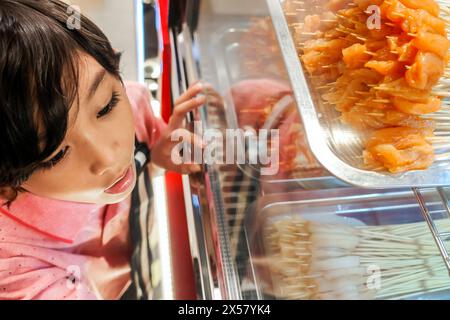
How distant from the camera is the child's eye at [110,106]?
0.91 m

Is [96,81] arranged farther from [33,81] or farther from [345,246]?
[345,246]

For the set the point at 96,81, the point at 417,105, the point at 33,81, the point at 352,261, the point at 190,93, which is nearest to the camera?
the point at 33,81

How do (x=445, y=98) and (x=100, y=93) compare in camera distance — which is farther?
(x=445, y=98)

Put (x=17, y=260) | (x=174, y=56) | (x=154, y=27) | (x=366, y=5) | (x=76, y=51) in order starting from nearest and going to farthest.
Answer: (x=76, y=51) → (x=17, y=260) → (x=366, y=5) → (x=154, y=27) → (x=174, y=56)

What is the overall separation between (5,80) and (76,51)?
17cm

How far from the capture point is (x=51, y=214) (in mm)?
979

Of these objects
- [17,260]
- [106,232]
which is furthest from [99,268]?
[17,260]

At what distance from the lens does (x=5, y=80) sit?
2.42ft

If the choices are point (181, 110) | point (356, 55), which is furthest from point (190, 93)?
point (356, 55)

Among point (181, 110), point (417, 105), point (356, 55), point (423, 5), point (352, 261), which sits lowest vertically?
point (352, 261)

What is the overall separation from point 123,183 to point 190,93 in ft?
2.11

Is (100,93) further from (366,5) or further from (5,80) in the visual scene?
(366,5)

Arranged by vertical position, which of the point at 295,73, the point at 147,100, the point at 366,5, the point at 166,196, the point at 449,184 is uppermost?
the point at 366,5

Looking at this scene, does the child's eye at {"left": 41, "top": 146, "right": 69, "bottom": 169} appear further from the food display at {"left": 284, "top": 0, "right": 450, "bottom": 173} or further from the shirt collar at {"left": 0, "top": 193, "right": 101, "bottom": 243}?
the food display at {"left": 284, "top": 0, "right": 450, "bottom": 173}
